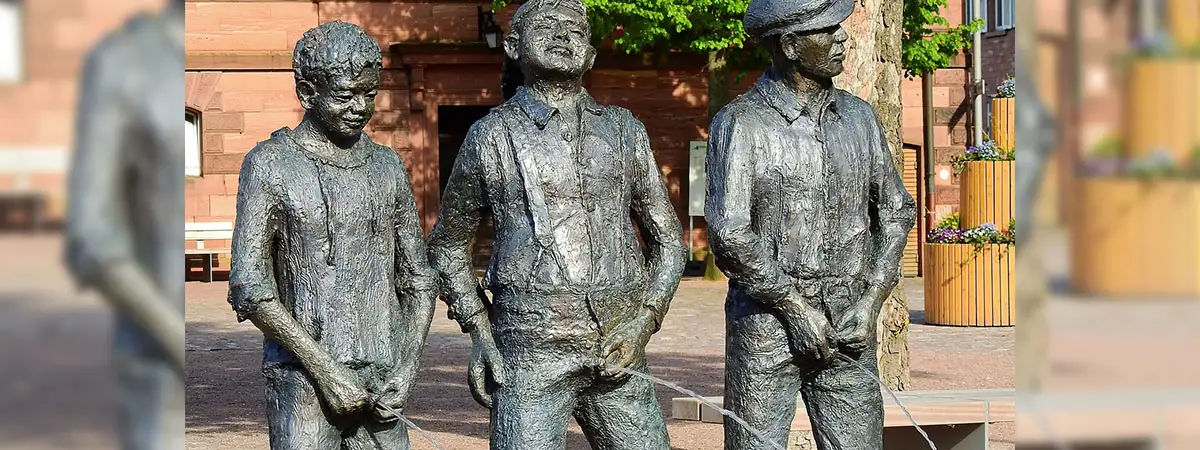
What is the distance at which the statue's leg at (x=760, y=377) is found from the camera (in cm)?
435

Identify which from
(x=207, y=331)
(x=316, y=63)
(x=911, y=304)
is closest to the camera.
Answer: (x=316, y=63)

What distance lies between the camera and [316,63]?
381cm

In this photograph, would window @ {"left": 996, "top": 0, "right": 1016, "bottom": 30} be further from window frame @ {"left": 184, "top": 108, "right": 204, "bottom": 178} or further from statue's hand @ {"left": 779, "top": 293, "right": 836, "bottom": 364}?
statue's hand @ {"left": 779, "top": 293, "right": 836, "bottom": 364}

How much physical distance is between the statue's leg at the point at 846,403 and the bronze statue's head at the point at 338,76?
1601mm

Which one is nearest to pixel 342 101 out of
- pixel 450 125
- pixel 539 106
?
pixel 539 106

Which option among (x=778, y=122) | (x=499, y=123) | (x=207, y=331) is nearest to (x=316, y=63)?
(x=499, y=123)
